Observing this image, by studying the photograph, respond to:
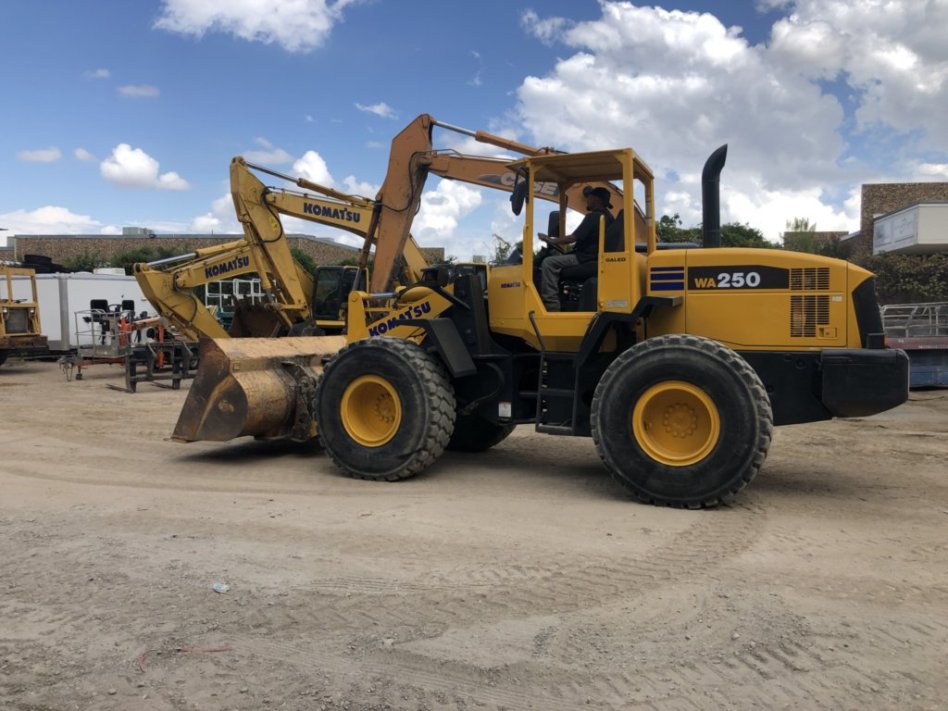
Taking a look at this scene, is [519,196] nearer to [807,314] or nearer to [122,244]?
[807,314]

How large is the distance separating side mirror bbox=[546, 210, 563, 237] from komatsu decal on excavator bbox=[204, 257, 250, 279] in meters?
10.3

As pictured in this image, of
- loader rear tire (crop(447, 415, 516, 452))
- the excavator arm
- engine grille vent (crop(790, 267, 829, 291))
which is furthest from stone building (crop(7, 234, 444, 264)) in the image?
engine grille vent (crop(790, 267, 829, 291))

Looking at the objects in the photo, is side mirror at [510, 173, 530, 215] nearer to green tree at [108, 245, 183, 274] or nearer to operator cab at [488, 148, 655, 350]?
operator cab at [488, 148, 655, 350]

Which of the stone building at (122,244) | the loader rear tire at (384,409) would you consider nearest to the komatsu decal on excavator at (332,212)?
the loader rear tire at (384,409)

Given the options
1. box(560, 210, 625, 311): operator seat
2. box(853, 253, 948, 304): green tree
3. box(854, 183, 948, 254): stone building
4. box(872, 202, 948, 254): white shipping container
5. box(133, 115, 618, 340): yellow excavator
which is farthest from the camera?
box(854, 183, 948, 254): stone building

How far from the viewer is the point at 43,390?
15531mm

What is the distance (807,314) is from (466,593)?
3673 millimetres

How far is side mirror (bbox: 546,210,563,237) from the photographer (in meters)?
7.23

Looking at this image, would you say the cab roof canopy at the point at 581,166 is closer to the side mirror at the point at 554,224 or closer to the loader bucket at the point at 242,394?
the side mirror at the point at 554,224

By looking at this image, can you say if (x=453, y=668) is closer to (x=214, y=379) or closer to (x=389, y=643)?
(x=389, y=643)

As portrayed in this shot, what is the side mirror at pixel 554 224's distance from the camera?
723 centimetres

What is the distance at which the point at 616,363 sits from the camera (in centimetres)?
607

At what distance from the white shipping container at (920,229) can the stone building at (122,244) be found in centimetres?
2627

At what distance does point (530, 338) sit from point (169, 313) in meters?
11.8
